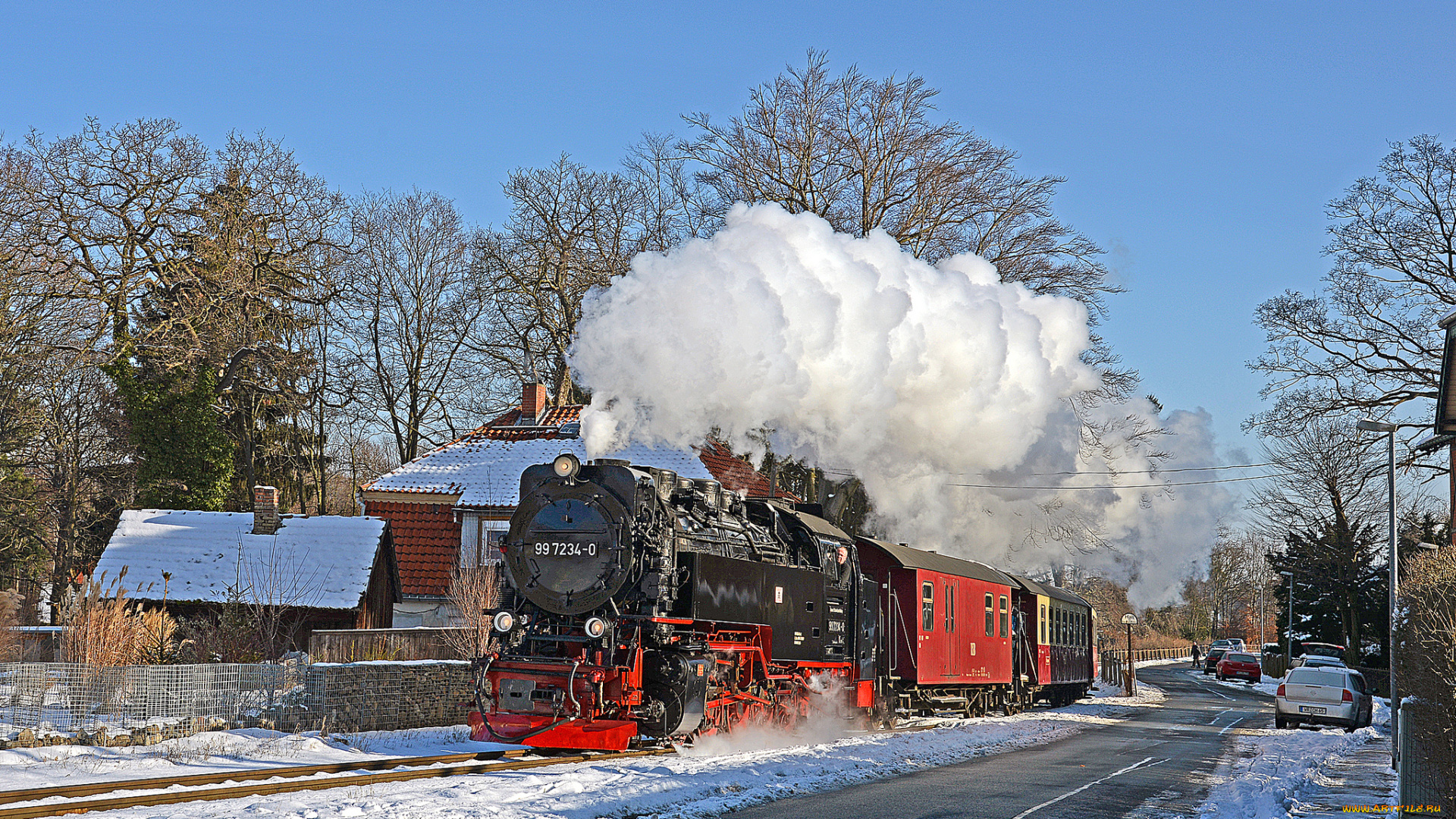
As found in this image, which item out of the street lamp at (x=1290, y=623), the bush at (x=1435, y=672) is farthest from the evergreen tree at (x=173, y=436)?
the street lamp at (x=1290, y=623)

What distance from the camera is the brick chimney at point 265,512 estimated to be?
2403 cm

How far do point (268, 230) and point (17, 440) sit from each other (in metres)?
9.19

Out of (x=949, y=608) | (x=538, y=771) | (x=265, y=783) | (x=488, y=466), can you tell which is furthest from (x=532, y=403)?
(x=265, y=783)

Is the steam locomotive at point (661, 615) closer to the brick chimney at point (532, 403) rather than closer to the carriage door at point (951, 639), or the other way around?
the carriage door at point (951, 639)

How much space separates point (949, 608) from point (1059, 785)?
27.6ft

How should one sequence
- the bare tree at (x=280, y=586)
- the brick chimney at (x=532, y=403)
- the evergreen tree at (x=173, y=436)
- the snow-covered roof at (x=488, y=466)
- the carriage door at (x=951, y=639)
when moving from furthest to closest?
1. the brick chimney at (x=532, y=403)
2. the evergreen tree at (x=173, y=436)
3. the snow-covered roof at (x=488, y=466)
4. the bare tree at (x=280, y=586)
5. the carriage door at (x=951, y=639)

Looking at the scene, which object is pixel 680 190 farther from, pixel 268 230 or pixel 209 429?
pixel 209 429

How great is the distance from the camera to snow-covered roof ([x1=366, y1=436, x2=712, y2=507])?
90.1ft

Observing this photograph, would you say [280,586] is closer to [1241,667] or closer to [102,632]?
[102,632]

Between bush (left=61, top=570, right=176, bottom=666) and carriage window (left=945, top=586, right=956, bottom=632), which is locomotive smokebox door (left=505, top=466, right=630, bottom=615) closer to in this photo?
bush (left=61, top=570, right=176, bottom=666)

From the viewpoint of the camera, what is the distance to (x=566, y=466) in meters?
12.7

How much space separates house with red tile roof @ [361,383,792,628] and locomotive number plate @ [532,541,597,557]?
43.4 ft

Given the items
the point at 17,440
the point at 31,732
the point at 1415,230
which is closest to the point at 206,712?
the point at 31,732

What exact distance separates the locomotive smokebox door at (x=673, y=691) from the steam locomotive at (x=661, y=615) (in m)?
0.02
